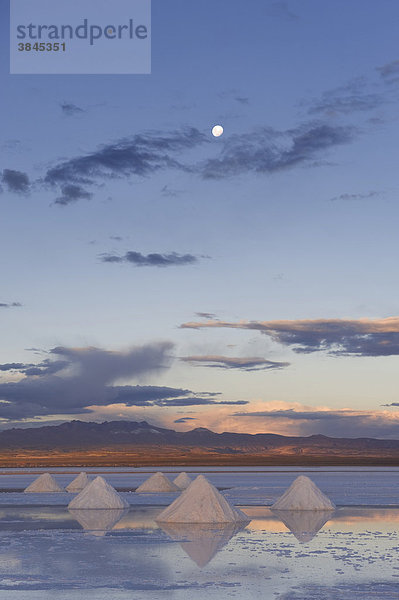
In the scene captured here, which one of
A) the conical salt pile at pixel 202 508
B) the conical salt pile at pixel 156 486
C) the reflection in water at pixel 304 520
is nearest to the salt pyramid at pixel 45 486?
the conical salt pile at pixel 156 486

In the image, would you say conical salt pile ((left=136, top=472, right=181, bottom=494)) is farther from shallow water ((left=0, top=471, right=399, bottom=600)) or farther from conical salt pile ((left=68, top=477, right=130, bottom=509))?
shallow water ((left=0, top=471, right=399, bottom=600))

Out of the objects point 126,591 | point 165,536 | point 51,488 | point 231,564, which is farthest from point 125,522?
point 51,488

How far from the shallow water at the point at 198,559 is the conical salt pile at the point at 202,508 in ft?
3.20

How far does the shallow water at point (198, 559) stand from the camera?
15.0m

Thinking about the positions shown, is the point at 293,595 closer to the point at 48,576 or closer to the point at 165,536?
the point at 48,576

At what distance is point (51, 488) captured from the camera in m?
56.3

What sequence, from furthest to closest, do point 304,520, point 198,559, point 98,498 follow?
1. point 98,498
2. point 304,520
3. point 198,559

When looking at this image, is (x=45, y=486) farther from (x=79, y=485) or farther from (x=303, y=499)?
(x=303, y=499)

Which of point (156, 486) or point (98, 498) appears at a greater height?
point (98, 498)

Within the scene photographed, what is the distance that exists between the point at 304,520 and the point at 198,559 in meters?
12.1

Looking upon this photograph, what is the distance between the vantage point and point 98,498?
120ft

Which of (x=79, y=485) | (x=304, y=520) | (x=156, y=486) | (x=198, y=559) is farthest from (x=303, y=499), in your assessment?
(x=79, y=485)

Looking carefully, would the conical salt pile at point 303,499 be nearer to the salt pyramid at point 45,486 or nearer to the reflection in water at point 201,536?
the reflection in water at point 201,536

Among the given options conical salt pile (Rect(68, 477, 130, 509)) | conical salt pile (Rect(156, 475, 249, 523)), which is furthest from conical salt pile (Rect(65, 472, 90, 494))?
conical salt pile (Rect(156, 475, 249, 523))
